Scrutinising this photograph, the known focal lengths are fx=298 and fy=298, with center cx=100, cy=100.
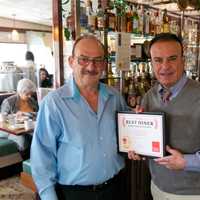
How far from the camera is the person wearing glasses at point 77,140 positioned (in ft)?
4.70

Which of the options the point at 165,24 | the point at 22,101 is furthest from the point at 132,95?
the point at 22,101

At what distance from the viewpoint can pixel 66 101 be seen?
1.46 m

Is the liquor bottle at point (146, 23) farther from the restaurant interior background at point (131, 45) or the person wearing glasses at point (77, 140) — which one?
the person wearing glasses at point (77, 140)

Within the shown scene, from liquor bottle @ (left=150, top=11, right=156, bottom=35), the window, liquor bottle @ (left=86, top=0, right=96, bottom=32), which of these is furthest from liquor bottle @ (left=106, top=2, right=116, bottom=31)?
the window

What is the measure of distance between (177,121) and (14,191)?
267 centimetres

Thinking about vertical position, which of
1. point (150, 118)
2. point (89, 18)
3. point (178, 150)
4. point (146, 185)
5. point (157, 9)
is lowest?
point (146, 185)

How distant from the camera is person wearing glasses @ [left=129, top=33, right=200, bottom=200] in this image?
1.38 m

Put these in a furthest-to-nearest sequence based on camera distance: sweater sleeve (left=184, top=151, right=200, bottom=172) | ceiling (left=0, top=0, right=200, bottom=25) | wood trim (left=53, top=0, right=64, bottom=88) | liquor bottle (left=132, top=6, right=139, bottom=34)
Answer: ceiling (left=0, top=0, right=200, bottom=25), liquor bottle (left=132, top=6, right=139, bottom=34), wood trim (left=53, top=0, right=64, bottom=88), sweater sleeve (left=184, top=151, right=200, bottom=172)

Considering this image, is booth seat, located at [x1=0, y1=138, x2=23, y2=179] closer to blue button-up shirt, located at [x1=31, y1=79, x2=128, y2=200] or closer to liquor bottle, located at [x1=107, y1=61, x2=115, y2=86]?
liquor bottle, located at [x1=107, y1=61, x2=115, y2=86]

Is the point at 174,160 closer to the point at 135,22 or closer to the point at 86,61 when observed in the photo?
the point at 86,61

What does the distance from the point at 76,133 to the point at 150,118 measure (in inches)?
14.4

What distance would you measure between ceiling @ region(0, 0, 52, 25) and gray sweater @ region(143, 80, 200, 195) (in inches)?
224

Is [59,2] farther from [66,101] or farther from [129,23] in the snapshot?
[66,101]

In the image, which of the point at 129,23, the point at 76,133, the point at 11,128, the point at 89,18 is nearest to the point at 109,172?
the point at 76,133
